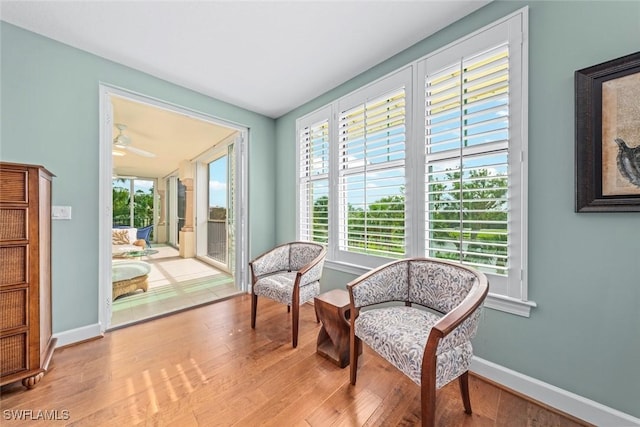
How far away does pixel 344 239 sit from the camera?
8.48 feet

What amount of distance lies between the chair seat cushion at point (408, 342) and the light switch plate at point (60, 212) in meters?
2.47

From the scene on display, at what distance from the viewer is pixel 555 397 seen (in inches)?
54.2

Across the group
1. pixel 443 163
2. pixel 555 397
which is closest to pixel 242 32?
pixel 443 163

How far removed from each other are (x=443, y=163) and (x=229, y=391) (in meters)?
2.12

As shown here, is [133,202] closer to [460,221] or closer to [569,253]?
[460,221]

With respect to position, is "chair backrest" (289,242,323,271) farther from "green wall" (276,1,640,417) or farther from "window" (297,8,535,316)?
"green wall" (276,1,640,417)

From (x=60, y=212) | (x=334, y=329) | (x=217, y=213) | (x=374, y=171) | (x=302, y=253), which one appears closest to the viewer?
(x=334, y=329)

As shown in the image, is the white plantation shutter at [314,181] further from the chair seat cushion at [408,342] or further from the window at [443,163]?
the chair seat cushion at [408,342]

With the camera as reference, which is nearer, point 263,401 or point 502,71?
point 263,401

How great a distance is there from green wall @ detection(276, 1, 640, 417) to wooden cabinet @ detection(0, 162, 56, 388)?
114 inches

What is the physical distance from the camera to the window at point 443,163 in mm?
1525

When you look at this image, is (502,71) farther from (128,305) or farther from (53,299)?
(128,305)

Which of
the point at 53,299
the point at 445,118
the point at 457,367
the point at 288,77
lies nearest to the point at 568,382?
the point at 457,367

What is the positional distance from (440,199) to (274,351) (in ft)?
5.75
